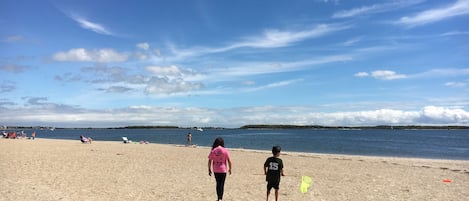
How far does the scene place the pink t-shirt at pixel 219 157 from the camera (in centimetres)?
935

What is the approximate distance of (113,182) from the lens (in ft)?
43.4

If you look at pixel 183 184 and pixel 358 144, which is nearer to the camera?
pixel 183 184

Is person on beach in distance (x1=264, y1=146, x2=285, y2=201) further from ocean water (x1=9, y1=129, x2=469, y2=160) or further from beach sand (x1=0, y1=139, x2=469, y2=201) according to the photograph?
ocean water (x1=9, y1=129, x2=469, y2=160)

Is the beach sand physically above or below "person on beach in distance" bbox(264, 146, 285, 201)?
below

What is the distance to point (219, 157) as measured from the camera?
9383 mm

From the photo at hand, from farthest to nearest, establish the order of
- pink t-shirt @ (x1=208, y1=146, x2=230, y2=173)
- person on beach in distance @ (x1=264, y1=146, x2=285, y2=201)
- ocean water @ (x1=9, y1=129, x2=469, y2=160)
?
ocean water @ (x1=9, y1=129, x2=469, y2=160), pink t-shirt @ (x1=208, y1=146, x2=230, y2=173), person on beach in distance @ (x1=264, y1=146, x2=285, y2=201)

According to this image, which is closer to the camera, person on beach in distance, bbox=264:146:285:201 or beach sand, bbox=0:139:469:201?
person on beach in distance, bbox=264:146:285:201

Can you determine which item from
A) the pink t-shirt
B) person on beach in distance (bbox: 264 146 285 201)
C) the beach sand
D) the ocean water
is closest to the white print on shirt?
person on beach in distance (bbox: 264 146 285 201)

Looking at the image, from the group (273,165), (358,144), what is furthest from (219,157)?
(358,144)

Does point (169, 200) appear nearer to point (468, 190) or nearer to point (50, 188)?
point (50, 188)

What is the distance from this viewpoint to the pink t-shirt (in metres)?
9.35

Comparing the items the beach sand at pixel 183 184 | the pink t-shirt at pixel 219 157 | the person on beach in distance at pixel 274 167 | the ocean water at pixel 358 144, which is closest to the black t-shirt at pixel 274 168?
the person on beach in distance at pixel 274 167

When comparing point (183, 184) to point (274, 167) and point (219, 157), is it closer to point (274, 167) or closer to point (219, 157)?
point (219, 157)

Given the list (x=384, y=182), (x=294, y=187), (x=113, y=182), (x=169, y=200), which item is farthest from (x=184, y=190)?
(x=384, y=182)
